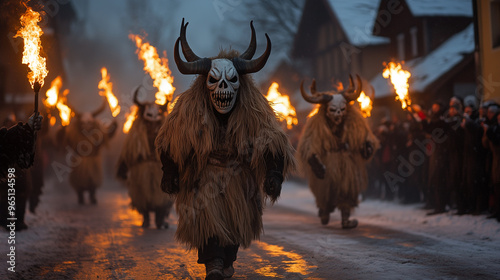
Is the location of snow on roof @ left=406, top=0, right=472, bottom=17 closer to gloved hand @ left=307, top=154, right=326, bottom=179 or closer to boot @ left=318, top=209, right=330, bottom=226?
boot @ left=318, top=209, right=330, bottom=226

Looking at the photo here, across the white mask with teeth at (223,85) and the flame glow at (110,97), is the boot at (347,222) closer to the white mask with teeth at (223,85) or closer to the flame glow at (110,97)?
the white mask with teeth at (223,85)

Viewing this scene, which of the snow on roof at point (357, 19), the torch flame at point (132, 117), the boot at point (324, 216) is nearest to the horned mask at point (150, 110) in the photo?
the torch flame at point (132, 117)

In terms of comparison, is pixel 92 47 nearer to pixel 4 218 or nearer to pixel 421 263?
pixel 4 218

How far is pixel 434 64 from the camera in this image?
21812 mm

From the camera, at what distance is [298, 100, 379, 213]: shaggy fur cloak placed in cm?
1064

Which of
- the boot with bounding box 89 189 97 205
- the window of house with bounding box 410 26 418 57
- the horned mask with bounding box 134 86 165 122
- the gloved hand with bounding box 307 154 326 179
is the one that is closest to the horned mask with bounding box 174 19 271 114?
the gloved hand with bounding box 307 154 326 179

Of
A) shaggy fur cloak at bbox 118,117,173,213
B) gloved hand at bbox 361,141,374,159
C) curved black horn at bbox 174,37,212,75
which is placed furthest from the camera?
shaggy fur cloak at bbox 118,117,173,213

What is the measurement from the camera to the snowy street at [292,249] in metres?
6.91

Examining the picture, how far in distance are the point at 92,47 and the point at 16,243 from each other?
224ft

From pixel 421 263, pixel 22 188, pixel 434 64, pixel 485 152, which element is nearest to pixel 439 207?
pixel 485 152

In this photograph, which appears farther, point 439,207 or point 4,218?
point 439,207

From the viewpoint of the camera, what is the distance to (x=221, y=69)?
664 cm

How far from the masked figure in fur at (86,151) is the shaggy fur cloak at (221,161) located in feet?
33.9

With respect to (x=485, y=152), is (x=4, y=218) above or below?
below
